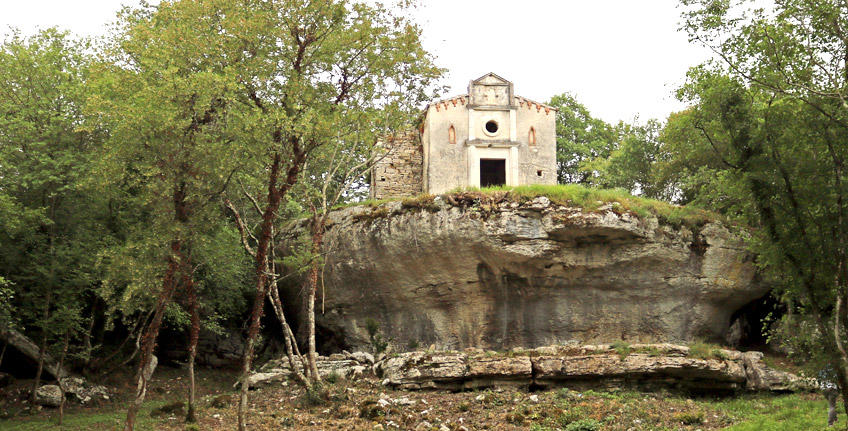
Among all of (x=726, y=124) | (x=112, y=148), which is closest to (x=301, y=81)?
(x=112, y=148)

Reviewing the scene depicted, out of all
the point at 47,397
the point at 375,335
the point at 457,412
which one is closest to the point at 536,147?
the point at 375,335

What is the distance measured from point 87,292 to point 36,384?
189 inches

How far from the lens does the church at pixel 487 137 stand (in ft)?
96.6

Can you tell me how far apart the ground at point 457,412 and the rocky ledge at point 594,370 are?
0.43 metres

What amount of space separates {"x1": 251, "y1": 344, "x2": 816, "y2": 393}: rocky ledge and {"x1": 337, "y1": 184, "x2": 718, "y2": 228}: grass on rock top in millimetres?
5314

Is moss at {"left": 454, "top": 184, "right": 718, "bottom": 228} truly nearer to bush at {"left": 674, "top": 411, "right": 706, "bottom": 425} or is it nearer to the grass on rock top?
the grass on rock top

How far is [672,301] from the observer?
2558 centimetres

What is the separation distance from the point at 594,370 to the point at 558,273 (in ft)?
16.2

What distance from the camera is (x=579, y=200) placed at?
25344mm

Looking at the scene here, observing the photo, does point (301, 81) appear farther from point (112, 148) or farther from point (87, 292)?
point (87, 292)

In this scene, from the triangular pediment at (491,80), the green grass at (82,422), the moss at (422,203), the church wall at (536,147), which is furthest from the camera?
the triangular pediment at (491,80)

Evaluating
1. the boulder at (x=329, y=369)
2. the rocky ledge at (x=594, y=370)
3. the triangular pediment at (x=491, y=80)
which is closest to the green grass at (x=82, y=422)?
the boulder at (x=329, y=369)

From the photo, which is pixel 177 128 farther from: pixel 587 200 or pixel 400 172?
pixel 400 172

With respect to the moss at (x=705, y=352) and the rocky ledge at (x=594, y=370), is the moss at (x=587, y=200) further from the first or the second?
the rocky ledge at (x=594, y=370)
